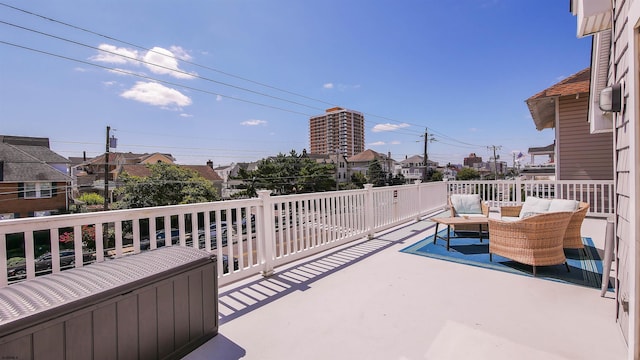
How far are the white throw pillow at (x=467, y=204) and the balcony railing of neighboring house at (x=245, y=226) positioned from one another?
100 centimetres

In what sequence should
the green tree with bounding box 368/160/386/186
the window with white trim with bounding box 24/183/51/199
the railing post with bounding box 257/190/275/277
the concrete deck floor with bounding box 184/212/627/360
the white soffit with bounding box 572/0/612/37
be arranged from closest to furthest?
the concrete deck floor with bounding box 184/212/627/360, the white soffit with bounding box 572/0/612/37, the railing post with bounding box 257/190/275/277, the window with white trim with bounding box 24/183/51/199, the green tree with bounding box 368/160/386/186

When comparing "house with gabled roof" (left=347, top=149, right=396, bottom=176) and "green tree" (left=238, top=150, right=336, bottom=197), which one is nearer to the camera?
"green tree" (left=238, top=150, right=336, bottom=197)

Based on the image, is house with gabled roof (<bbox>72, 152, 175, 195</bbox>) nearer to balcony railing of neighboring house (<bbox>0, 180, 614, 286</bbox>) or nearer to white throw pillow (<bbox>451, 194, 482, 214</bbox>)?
balcony railing of neighboring house (<bbox>0, 180, 614, 286</bbox>)

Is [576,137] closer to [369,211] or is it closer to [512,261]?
[512,261]

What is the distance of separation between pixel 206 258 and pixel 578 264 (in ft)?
13.6

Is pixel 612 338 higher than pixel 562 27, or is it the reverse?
pixel 562 27

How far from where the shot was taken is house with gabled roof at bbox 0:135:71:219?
16484mm

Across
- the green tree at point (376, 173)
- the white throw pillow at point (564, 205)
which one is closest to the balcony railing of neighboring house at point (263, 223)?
the white throw pillow at point (564, 205)

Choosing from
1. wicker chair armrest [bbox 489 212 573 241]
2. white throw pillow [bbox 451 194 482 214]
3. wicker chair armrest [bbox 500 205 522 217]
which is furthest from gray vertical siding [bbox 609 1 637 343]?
white throw pillow [bbox 451 194 482 214]

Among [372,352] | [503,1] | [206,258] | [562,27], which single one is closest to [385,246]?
[372,352]

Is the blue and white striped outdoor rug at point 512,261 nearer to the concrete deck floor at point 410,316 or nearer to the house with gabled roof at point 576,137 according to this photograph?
the concrete deck floor at point 410,316

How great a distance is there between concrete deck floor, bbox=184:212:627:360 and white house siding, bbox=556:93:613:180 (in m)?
6.26

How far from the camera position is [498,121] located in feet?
68.0

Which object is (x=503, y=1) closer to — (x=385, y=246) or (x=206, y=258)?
(x=385, y=246)
